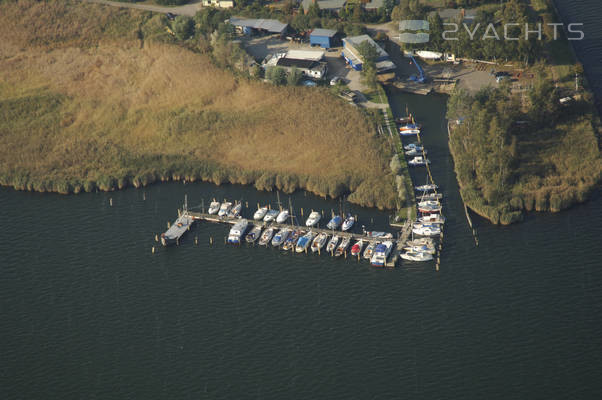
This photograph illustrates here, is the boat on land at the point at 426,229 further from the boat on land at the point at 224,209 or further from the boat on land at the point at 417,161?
the boat on land at the point at 224,209

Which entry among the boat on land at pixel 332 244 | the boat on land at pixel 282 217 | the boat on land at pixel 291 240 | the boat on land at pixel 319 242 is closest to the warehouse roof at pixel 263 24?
the boat on land at pixel 282 217

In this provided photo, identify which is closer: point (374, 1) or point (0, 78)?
point (0, 78)

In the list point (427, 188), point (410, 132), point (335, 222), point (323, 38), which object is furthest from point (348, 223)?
point (323, 38)

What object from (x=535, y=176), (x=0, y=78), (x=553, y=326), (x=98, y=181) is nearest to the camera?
(x=553, y=326)

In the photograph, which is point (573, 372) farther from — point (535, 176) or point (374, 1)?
point (374, 1)

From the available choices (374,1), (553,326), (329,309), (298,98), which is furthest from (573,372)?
(374,1)
